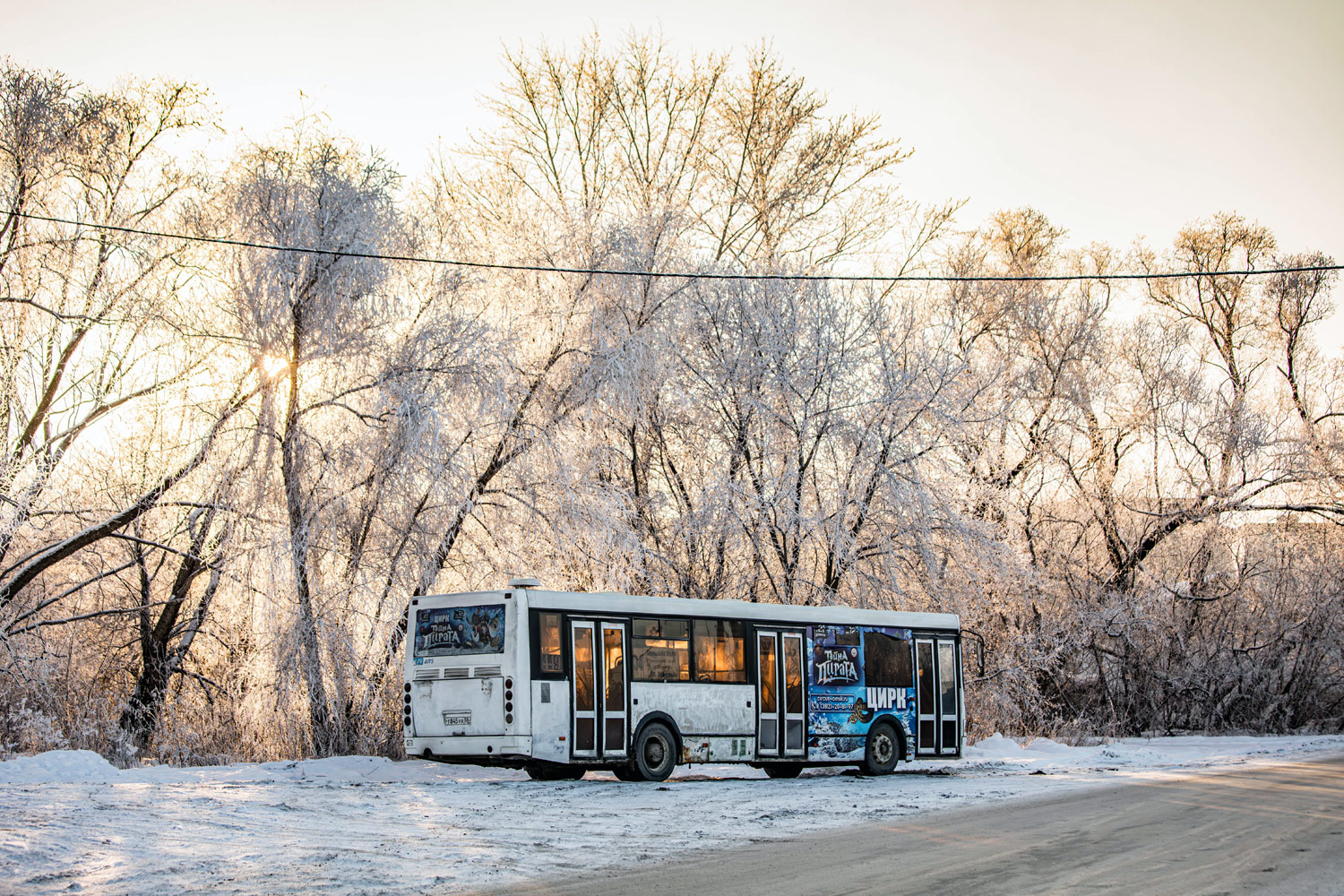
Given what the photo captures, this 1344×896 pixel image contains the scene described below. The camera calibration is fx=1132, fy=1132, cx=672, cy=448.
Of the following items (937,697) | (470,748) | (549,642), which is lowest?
(470,748)

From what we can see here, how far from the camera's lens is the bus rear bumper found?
15.0 meters

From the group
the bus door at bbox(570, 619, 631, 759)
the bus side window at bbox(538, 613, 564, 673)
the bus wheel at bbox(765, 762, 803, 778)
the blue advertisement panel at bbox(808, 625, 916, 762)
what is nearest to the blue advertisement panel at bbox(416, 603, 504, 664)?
the bus side window at bbox(538, 613, 564, 673)

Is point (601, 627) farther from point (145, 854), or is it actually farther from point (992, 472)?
point (992, 472)

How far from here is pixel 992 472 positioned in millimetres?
28047

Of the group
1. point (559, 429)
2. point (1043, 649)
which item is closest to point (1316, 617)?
point (1043, 649)

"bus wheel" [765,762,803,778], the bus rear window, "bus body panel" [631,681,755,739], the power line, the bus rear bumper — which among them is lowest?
"bus wheel" [765,762,803,778]

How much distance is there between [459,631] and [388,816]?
14.5 ft

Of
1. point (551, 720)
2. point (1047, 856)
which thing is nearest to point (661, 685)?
point (551, 720)

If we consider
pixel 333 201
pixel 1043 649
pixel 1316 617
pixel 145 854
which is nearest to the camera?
pixel 145 854

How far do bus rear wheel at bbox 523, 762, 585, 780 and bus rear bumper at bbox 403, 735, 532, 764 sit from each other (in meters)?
1.08

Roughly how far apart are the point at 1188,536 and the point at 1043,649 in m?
6.04

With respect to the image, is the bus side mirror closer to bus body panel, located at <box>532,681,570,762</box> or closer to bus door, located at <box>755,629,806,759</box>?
bus door, located at <box>755,629,806,759</box>

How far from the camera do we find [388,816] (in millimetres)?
11617

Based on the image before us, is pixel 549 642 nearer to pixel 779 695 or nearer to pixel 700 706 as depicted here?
pixel 700 706
